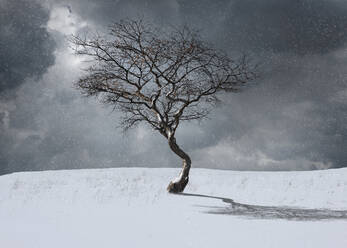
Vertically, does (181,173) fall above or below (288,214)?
above

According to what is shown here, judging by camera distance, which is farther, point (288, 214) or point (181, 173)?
point (181, 173)

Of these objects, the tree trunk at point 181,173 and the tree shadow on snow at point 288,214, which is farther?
the tree trunk at point 181,173

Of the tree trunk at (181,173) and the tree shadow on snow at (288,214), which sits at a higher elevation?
the tree trunk at (181,173)

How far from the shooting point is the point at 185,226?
23.4 ft

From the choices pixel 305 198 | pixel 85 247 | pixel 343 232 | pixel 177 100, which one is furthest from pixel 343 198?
pixel 85 247

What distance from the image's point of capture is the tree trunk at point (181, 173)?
16625mm

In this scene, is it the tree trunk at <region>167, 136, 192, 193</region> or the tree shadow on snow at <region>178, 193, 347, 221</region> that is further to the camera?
the tree trunk at <region>167, 136, 192, 193</region>

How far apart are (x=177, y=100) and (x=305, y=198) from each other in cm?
806

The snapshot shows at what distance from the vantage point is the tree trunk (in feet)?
54.5

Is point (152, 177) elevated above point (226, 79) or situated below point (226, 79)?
below

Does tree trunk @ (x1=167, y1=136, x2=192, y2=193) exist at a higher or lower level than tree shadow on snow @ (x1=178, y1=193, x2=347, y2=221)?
higher

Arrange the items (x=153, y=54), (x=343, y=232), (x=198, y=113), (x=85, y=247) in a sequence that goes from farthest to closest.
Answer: (x=198, y=113), (x=153, y=54), (x=343, y=232), (x=85, y=247)

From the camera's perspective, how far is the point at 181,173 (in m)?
17.0

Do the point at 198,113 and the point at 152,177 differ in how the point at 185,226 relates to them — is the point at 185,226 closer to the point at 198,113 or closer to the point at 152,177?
the point at 198,113
